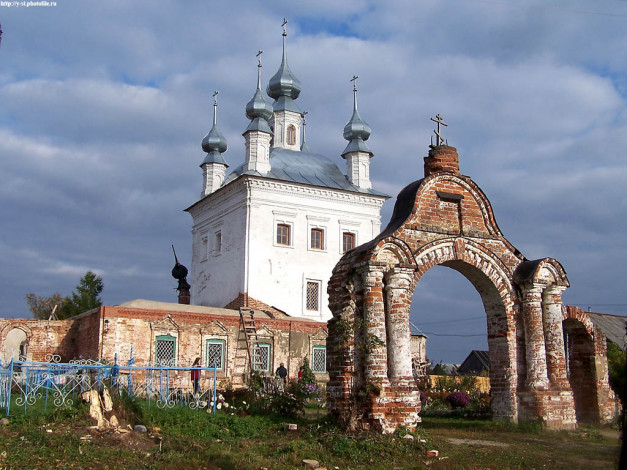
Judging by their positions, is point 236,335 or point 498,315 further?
point 236,335

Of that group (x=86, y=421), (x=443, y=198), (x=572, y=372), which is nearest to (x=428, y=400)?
(x=572, y=372)

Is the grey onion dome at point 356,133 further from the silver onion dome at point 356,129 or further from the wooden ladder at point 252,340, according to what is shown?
the wooden ladder at point 252,340

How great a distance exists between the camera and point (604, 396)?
14.6 m

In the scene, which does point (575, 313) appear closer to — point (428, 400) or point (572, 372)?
point (572, 372)

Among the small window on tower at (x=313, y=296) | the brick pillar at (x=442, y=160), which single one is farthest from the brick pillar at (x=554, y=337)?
the small window on tower at (x=313, y=296)

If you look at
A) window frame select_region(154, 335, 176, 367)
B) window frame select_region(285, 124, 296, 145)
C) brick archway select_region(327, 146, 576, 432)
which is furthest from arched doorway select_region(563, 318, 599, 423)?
window frame select_region(285, 124, 296, 145)

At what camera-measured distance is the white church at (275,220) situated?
3030cm

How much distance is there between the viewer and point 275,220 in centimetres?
3091

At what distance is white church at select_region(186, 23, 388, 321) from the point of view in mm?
30297

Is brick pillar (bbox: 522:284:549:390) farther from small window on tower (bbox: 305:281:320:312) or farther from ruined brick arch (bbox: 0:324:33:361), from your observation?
small window on tower (bbox: 305:281:320:312)

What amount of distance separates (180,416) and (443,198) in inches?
241

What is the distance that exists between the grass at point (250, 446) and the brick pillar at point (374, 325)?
3.33 ft

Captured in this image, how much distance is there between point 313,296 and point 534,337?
19296mm

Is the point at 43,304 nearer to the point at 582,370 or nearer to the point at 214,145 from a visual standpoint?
the point at 214,145
